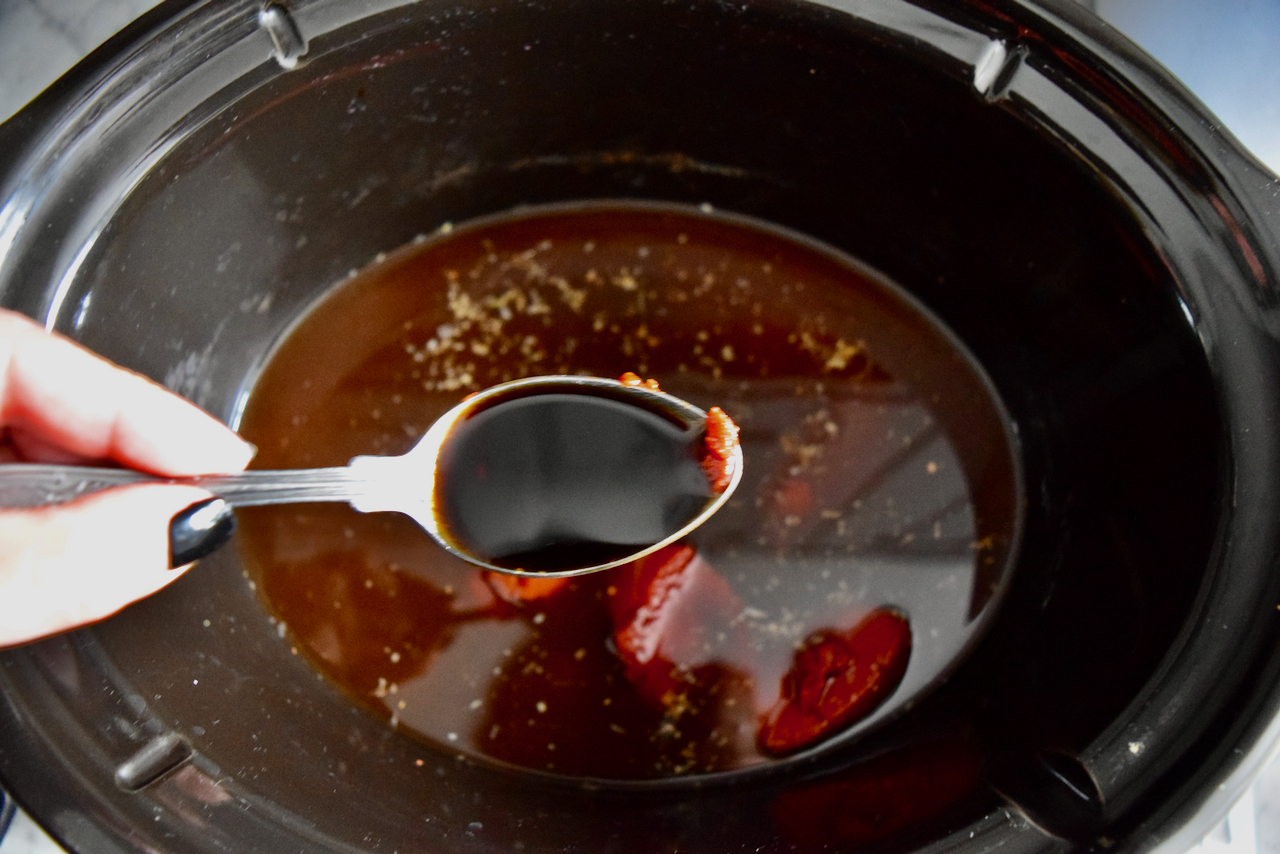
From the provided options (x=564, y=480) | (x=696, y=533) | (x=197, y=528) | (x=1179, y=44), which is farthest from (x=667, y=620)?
(x=1179, y=44)

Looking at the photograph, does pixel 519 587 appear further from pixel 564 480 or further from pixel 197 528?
pixel 197 528

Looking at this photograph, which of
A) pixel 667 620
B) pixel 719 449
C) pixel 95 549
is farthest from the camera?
pixel 667 620

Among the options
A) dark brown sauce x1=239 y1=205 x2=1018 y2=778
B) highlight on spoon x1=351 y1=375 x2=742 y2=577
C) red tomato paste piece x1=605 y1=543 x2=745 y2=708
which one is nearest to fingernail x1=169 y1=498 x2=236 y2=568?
highlight on spoon x1=351 y1=375 x2=742 y2=577

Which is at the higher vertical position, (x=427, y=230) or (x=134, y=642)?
(x=427, y=230)

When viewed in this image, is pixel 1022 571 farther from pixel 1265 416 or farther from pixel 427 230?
pixel 427 230

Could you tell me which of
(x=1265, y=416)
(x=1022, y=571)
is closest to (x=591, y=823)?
(x=1022, y=571)
